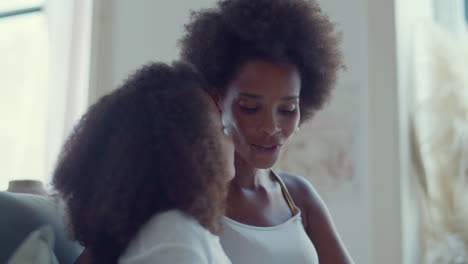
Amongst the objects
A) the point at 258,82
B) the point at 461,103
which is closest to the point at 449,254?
the point at 461,103

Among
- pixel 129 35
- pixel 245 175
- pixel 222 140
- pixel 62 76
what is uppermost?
pixel 129 35

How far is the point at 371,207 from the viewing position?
7.62 ft

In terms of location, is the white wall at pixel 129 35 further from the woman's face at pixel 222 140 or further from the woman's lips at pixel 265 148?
the woman's face at pixel 222 140

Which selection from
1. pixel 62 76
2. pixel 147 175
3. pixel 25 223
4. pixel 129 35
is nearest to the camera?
pixel 147 175

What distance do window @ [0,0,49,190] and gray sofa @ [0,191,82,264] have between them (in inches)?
68.6

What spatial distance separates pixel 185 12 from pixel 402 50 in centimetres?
98

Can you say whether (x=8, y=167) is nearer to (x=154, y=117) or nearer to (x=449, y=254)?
(x=449, y=254)

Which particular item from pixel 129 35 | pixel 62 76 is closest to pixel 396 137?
pixel 129 35

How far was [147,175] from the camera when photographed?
888 mm

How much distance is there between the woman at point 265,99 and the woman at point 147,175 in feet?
0.88

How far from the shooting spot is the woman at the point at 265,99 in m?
1.23

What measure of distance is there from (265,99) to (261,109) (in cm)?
2

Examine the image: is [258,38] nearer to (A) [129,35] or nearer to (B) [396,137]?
(B) [396,137]

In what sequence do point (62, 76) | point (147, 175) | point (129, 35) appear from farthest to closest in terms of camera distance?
point (129, 35)
point (62, 76)
point (147, 175)
